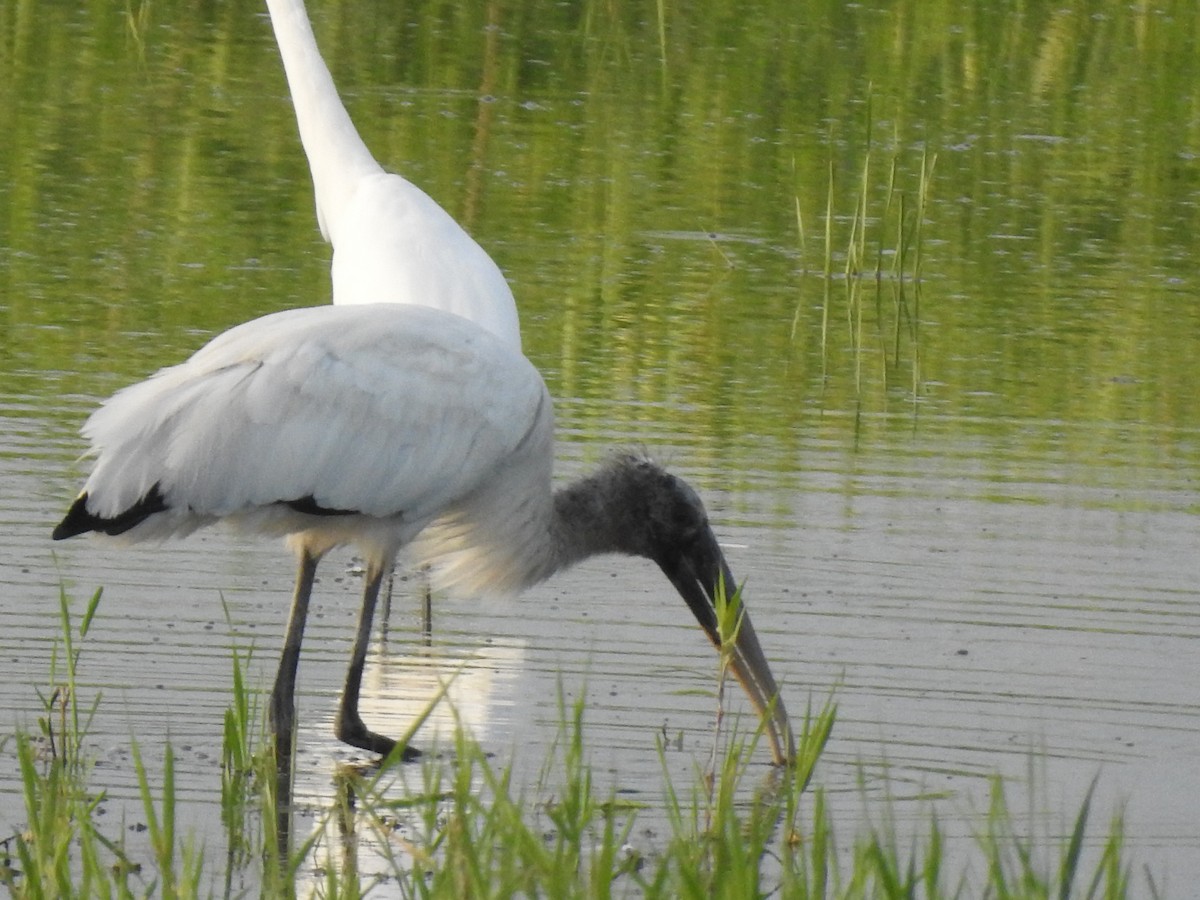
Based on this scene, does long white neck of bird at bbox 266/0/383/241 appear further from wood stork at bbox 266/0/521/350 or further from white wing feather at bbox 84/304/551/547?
white wing feather at bbox 84/304/551/547

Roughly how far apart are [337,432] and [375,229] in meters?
1.50

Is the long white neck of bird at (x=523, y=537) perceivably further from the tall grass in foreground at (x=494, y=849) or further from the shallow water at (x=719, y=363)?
the tall grass in foreground at (x=494, y=849)

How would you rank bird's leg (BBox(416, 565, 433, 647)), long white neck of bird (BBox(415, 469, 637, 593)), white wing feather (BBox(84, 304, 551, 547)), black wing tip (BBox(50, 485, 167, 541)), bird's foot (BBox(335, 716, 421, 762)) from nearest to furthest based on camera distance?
black wing tip (BBox(50, 485, 167, 541)) < white wing feather (BBox(84, 304, 551, 547)) < bird's foot (BBox(335, 716, 421, 762)) < long white neck of bird (BBox(415, 469, 637, 593)) < bird's leg (BBox(416, 565, 433, 647))

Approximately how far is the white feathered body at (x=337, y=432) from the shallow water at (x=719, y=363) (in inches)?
18.0

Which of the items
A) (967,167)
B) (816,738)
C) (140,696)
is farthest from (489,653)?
(967,167)

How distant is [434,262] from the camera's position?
23.5ft

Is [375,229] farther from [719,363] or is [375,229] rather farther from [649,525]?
[719,363]

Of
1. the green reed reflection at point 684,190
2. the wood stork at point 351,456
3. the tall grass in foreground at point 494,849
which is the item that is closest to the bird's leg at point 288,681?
the wood stork at point 351,456

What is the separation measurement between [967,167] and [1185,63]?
186 inches

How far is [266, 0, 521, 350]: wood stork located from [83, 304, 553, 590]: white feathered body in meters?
0.66

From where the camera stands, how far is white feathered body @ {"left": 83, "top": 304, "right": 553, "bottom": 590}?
18.8 ft

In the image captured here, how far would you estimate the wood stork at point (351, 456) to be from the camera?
226 inches

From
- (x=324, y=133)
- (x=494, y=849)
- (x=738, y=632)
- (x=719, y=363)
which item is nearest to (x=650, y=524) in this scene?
(x=738, y=632)

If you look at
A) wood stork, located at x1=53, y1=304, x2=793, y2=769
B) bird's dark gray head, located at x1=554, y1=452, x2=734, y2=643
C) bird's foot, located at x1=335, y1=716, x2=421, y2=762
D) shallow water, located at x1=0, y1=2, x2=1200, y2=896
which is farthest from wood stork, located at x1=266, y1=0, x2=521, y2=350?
bird's foot, located at x1=335, y1=716, x2=421, y2=762
